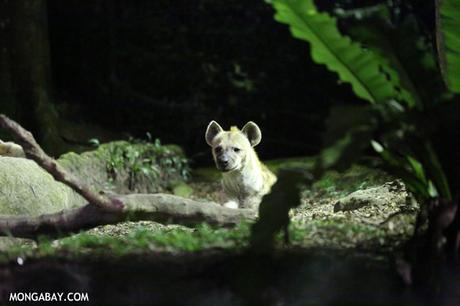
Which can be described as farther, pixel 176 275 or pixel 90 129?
pixel 90 129

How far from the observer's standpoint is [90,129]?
40.4 ft

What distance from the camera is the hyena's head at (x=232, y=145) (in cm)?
812

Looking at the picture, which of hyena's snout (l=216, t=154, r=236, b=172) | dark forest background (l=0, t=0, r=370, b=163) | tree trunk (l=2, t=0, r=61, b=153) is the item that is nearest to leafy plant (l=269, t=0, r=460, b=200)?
hyena's snout (l=216, t=154, r=236, b=172)

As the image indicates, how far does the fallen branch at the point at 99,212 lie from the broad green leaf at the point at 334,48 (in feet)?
4.75

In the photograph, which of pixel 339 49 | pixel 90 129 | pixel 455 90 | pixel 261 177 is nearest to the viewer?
pixel 339 49

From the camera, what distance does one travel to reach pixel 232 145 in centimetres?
816

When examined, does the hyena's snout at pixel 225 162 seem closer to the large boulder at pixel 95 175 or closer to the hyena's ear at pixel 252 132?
the hyena's ear at pixel 252 132

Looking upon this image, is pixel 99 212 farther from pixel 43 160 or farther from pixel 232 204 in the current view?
pixel 232 204

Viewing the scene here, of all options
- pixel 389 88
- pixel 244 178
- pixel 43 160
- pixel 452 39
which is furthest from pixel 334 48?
pixel 244 178

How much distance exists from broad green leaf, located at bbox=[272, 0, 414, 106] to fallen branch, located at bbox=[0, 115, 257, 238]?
145cm

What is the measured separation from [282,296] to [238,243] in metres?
0.38

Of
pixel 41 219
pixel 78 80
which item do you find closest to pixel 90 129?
pixel 78 80

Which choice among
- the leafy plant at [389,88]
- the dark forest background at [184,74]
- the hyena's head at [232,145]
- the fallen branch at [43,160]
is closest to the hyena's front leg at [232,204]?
the hyena's head at [232,145]

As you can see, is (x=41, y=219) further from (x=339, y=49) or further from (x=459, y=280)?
(x=459, y=280)
